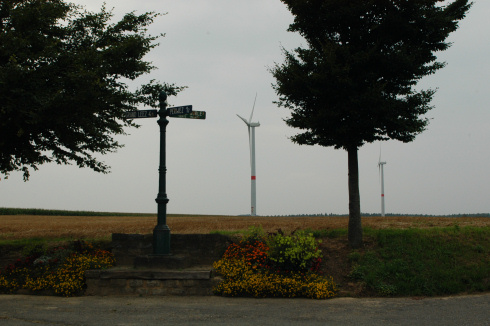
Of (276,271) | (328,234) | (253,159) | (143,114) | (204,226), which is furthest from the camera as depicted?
(253,159)

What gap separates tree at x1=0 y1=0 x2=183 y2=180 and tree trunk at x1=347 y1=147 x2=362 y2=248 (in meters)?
8.03

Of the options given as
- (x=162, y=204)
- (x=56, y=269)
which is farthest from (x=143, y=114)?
(x=56, y=269)

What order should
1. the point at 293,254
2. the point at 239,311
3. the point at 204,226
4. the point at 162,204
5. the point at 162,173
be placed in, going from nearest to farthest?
the point at 239,311 < the point at 293,254 < the point at 162,204 < the point at 162,173 < the point at 204,226

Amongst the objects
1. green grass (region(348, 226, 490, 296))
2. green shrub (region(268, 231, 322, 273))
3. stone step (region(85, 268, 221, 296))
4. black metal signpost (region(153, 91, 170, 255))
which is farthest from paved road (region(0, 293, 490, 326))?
black metal signpost (region(153, 91, 170, 255))

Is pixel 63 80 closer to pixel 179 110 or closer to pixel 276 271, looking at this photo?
pixel 179 110

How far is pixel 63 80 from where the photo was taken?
15047 mm

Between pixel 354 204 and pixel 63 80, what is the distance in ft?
33.8

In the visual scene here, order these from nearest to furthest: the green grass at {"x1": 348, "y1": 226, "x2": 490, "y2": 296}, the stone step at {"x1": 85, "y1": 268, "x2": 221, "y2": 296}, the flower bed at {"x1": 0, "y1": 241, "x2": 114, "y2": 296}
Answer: the stone step at {"x1": 85, "y1": 268, "x2": 221, "y2": 296}, the green grass at {"x1": 348, "y1": 226, "x2": 490, "y2": 296}, the flower bed at {"x1": 0, "y1": 241, "x2": 114, "y2": 296}

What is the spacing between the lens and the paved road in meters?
8.90

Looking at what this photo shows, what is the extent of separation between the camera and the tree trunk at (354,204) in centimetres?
1490

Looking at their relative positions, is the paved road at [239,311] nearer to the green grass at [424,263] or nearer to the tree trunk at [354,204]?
the green grass at [424,263]

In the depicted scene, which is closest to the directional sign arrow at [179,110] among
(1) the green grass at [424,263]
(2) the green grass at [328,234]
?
(2) the green grass at [328,234]

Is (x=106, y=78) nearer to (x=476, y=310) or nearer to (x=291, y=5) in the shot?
(x=291, y=5)

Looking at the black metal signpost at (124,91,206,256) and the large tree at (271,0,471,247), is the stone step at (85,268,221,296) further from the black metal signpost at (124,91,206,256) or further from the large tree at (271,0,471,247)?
the large tree at (271,0,471,247)
